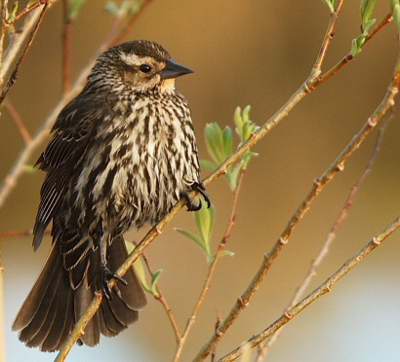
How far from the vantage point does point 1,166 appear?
7.93m

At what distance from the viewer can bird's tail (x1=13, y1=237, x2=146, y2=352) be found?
3732 millimetres

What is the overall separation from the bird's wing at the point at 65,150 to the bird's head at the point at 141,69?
0.16 meters

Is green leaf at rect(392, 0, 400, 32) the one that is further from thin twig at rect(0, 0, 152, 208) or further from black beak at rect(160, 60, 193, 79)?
black beak at rect(160, 60, 193, 79)

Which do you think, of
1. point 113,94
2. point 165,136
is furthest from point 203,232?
point 113,94

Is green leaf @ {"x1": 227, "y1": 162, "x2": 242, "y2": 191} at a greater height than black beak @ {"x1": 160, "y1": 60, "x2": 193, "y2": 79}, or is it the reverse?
green leaf @ {"x1": 227, "y1": 162, "x2": 242, "y2": 191}

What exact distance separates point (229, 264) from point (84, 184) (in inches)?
146

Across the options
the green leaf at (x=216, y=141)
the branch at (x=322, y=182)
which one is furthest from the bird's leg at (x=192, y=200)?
the branch at (x=322, y=182)

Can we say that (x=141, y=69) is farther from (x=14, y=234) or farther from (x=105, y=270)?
(x=14, y=234)

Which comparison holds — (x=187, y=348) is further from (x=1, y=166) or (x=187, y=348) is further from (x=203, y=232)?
(x=203, y=232)

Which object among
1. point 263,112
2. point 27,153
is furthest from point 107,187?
point 263,112

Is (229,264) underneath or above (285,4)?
underneath

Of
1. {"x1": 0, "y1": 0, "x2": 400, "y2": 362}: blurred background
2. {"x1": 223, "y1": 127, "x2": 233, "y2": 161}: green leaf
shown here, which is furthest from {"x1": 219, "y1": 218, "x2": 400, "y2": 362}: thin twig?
{"x1": 0, "y1": 0, "x2": 400, "y2": 362}: blurred background

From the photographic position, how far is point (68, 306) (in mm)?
3873

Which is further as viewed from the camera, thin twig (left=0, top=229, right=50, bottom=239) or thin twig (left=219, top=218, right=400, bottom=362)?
thin twig (left=0, top=229, right=50, bottom=239)
